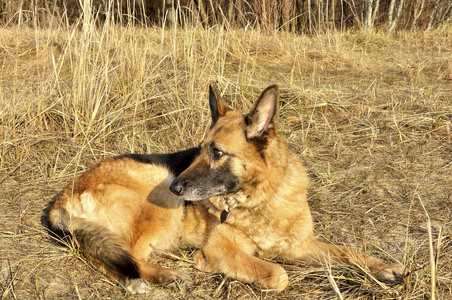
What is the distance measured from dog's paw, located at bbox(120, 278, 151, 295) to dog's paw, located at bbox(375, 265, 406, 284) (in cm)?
135

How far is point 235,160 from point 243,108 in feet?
7.68

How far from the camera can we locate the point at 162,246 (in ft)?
9.68

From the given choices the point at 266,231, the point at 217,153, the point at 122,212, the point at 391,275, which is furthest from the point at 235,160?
the point at 391,275

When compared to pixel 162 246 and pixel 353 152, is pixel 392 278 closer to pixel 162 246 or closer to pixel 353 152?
pixel 162 246

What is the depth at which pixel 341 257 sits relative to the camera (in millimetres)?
2576

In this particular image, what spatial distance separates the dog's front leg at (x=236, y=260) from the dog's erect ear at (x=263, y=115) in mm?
700

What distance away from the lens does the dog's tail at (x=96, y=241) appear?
7.80 ft

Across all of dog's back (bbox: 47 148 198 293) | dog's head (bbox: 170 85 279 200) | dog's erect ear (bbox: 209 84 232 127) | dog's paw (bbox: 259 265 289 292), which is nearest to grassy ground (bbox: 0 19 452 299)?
dog's paw (bbox: 259 265 289 292)

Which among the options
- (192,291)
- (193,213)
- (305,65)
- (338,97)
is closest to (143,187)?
(193,213)

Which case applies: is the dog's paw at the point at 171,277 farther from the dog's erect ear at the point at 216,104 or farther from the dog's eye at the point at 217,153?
the dog's erect ear at the point at 216,104

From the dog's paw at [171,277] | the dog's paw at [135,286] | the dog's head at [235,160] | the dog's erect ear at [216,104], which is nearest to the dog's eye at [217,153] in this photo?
the dog's head at [235,160]

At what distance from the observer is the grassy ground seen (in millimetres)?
2477

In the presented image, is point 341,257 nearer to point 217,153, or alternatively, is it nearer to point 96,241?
point 217,153

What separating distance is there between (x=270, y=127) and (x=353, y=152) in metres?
1.89
